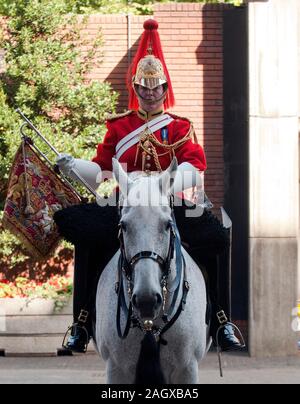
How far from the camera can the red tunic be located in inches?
344

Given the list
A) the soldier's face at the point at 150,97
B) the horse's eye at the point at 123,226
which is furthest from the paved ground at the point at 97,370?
the horse's eye at the point at 123,226

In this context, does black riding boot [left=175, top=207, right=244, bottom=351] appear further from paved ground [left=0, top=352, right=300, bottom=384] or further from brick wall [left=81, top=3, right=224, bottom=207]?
brick wall [left=81, top=3, right=224, bottom=207]

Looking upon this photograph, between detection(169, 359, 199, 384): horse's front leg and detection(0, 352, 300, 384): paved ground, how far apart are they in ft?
18.3

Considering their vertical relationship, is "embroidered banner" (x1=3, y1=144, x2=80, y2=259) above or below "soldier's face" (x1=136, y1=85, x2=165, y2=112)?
below

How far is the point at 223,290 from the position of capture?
9.07m

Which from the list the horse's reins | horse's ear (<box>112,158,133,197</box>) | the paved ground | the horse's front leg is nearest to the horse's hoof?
the horse's reins

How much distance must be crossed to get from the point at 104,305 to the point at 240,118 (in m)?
9.64

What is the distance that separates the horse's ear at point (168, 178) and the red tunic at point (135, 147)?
101 cm

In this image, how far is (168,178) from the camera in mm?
7633

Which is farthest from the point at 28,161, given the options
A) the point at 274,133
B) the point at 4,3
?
the point at 4,3

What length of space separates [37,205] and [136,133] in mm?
1081

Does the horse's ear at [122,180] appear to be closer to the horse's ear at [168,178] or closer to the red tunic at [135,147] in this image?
the horse's ear at [168,178]

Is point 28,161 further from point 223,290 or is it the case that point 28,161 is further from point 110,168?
point 223,290
